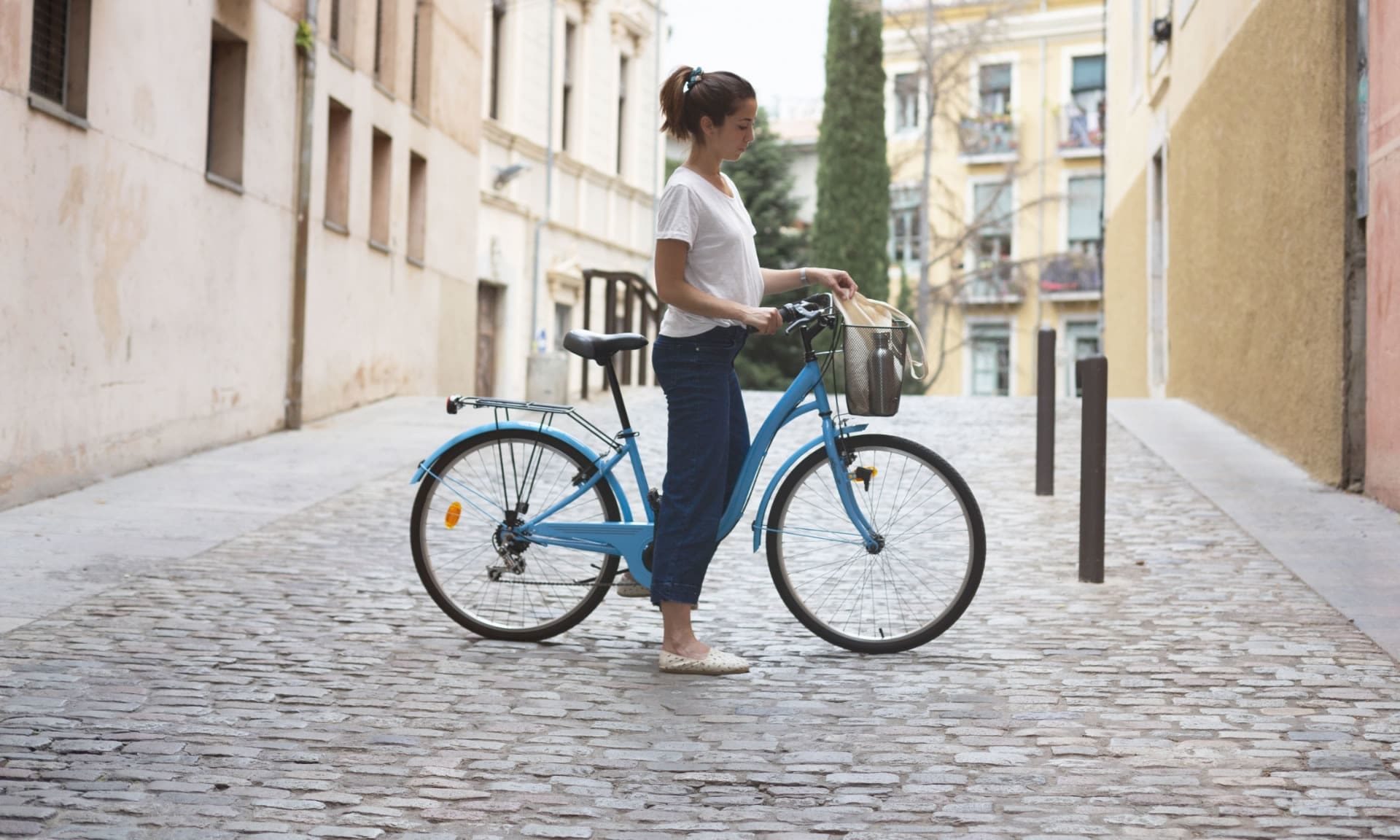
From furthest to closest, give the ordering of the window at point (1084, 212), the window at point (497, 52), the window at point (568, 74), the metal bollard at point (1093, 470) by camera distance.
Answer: the window at point (1084, 212) < the window at point (568, 74) < the window at point (497, 52) < the metal bollard at point (1093, 470)

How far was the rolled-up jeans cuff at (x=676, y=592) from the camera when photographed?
17.1 feet

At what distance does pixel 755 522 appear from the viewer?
17.7 ft

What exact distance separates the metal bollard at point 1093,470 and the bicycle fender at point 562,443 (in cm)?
227

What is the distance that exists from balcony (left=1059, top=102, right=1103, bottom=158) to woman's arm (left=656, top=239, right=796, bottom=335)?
3595cm

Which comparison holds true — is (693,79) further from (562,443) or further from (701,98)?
(562,443)

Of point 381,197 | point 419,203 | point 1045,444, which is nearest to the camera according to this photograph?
point 1045,444

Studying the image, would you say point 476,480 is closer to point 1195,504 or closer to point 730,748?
point 730,748

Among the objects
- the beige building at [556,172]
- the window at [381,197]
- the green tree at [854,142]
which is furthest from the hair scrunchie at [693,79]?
the green tree at [854,142]

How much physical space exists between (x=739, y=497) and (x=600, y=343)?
2.22ft

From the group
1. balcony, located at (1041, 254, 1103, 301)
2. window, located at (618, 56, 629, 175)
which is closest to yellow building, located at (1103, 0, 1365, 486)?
window, located at (618, 56, 629, 175)

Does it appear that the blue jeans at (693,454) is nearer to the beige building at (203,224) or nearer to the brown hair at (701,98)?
the brown hair at (701,98)

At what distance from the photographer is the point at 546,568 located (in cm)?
563

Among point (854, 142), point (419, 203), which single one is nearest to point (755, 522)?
point (419, 203)

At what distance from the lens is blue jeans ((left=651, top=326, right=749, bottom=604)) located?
5.13m
